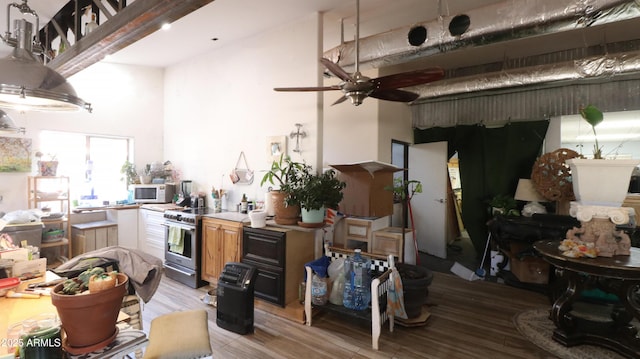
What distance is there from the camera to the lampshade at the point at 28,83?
4.18 feet

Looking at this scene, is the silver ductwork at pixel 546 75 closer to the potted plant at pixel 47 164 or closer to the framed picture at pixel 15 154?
the potted plant at pixel 47 164

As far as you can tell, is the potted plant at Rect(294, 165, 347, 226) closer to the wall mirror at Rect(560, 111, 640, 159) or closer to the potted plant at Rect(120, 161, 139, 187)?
the potted plant at Rect(120, 161, 139, 187)

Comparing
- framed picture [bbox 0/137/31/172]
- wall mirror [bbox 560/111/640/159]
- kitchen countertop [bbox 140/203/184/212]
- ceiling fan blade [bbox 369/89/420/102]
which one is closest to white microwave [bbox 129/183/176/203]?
kitchen countertop [bbox 140/203/184/212]

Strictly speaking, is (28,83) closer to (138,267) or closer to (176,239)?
(138,267)

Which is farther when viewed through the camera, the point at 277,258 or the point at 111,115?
the point at 111,115

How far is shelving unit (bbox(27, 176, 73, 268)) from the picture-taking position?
4137mm

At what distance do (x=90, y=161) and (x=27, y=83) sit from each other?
426cm

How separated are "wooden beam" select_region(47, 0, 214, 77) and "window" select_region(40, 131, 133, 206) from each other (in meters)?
2.22

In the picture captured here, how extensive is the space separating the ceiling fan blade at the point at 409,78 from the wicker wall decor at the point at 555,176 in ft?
9.58

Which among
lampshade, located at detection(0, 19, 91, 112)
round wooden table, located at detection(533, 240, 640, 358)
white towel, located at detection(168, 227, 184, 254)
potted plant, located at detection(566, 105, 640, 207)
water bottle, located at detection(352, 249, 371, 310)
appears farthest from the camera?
white towel, located at detection(168, 227, 184, 254)

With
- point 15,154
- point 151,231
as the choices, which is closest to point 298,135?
point 151,231

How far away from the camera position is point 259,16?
350 cm

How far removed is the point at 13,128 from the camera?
303 centimetres

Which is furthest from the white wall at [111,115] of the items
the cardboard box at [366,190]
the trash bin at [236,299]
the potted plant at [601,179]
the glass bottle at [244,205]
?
the potted plant at [601,179]
